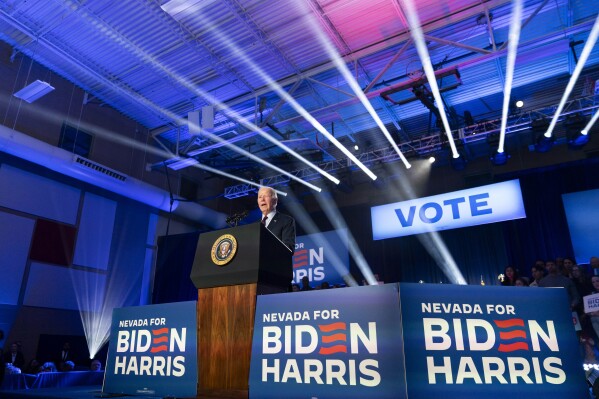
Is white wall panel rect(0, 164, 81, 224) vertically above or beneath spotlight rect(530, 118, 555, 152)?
beneath

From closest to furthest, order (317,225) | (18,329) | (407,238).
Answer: (18,329) < (407,238) < (317,225)

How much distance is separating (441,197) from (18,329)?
851 cm

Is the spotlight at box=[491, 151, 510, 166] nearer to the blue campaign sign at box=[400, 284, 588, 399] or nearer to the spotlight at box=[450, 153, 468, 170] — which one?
the spotlight at box=[450, 153, 468, 170]

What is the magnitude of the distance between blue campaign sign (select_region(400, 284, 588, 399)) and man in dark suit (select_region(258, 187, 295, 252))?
95cm

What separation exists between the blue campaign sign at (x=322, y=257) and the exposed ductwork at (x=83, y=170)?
2.97 meters

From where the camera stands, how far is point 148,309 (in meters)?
1.63

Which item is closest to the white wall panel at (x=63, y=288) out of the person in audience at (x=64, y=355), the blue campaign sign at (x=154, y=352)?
the person in audience at (x=64, y=355)

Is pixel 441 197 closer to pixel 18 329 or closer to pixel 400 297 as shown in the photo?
pixel 400 297

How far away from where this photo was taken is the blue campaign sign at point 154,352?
4.81 feet

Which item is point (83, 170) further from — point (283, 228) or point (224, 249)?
point (224, 249)

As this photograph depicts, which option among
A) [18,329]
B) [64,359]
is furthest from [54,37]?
[64,359]

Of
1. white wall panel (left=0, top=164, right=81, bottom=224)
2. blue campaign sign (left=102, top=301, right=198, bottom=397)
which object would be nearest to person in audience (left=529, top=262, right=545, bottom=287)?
blue campaign sign (left=102, top=301, right=198, bottom=397)

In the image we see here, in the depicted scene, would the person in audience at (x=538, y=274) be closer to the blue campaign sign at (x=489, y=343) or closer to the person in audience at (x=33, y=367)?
the blue campaign sign at (x=489, y=343)

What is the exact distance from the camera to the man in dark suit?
207 cm
